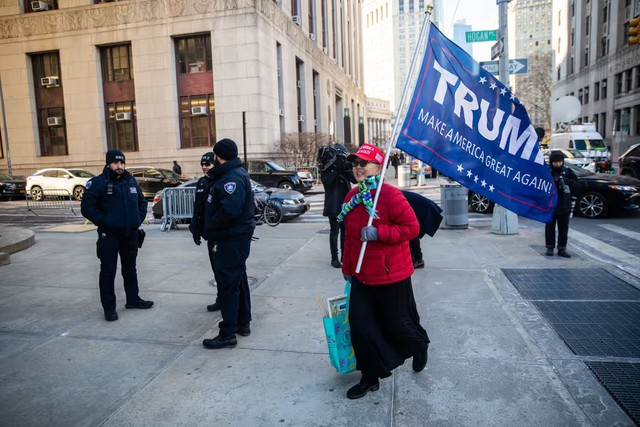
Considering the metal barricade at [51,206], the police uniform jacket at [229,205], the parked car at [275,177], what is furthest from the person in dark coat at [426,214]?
the parked car at [275,177]

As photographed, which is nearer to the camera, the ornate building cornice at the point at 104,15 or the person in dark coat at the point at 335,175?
the person in dark coat at the point at 335,175

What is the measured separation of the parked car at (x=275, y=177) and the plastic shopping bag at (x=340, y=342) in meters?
18.0

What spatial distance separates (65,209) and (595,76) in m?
54.5

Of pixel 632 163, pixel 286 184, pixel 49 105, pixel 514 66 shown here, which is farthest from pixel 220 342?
pixel 49 105

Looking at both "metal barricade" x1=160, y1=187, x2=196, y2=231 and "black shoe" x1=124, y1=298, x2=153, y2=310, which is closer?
"black shoe" x1=124, y1=298, x2=153, y2=310

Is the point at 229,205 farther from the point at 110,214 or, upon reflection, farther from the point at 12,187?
the point at 12,187

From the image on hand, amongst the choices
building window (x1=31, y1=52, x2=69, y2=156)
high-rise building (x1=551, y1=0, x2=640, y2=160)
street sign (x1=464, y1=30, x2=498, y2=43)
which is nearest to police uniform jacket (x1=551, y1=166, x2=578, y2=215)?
street sign (x1=464, y1=30, x2=498, y2=43)

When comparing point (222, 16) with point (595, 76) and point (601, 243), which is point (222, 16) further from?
point (595, 76)

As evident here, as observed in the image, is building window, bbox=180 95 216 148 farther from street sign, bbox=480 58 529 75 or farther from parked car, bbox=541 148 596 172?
street sign, bbox=480 58 529 75

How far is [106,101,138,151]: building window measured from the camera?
31.0 m

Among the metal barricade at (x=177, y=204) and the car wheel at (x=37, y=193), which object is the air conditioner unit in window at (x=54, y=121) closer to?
the car wheel at (x=37, y=193)

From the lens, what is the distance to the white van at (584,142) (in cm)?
2700

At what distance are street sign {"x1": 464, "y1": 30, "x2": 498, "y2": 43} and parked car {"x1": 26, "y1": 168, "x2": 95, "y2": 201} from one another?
20225 millimetres

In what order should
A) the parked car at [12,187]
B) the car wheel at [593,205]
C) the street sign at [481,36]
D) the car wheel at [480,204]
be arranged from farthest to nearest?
the parked car at [12,187] → the car wheel at [480,204] → the car wheel at [593,205] → the street sign at [481,36]
